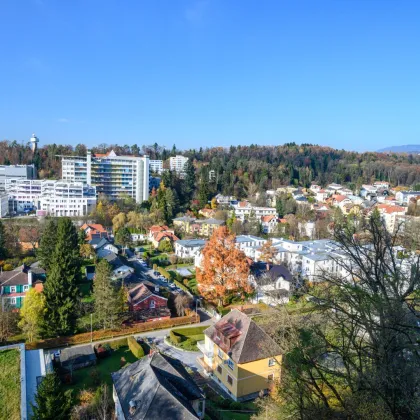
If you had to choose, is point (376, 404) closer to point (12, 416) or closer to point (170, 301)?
point (12, 416)

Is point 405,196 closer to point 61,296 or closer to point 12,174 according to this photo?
point 61,296

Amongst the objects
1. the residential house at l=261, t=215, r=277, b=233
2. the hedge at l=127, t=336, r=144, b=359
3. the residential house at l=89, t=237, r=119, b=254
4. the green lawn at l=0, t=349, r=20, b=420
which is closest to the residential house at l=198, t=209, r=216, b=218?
the residential house at l=261, t=215, r=277, b=233

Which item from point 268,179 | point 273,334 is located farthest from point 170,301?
point 268,179

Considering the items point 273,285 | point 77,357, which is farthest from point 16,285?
point 273,285

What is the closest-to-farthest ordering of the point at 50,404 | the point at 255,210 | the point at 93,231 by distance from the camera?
1. the point at 50,404
2. the point at 93,231
3. the point at 255,210

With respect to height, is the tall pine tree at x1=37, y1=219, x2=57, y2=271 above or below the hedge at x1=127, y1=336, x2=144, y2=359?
above

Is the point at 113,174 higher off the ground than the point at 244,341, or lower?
higher

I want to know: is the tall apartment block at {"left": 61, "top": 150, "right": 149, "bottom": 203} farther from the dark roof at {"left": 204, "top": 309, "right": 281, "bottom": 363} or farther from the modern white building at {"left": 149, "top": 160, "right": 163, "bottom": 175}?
the dark roof at {"left": 204, "top": 309, "right": 281, "bottom": 363}

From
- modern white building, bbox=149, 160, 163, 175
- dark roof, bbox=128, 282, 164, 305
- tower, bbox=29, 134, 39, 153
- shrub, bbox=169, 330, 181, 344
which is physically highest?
tower, bbox=29, 134, 39, 153
